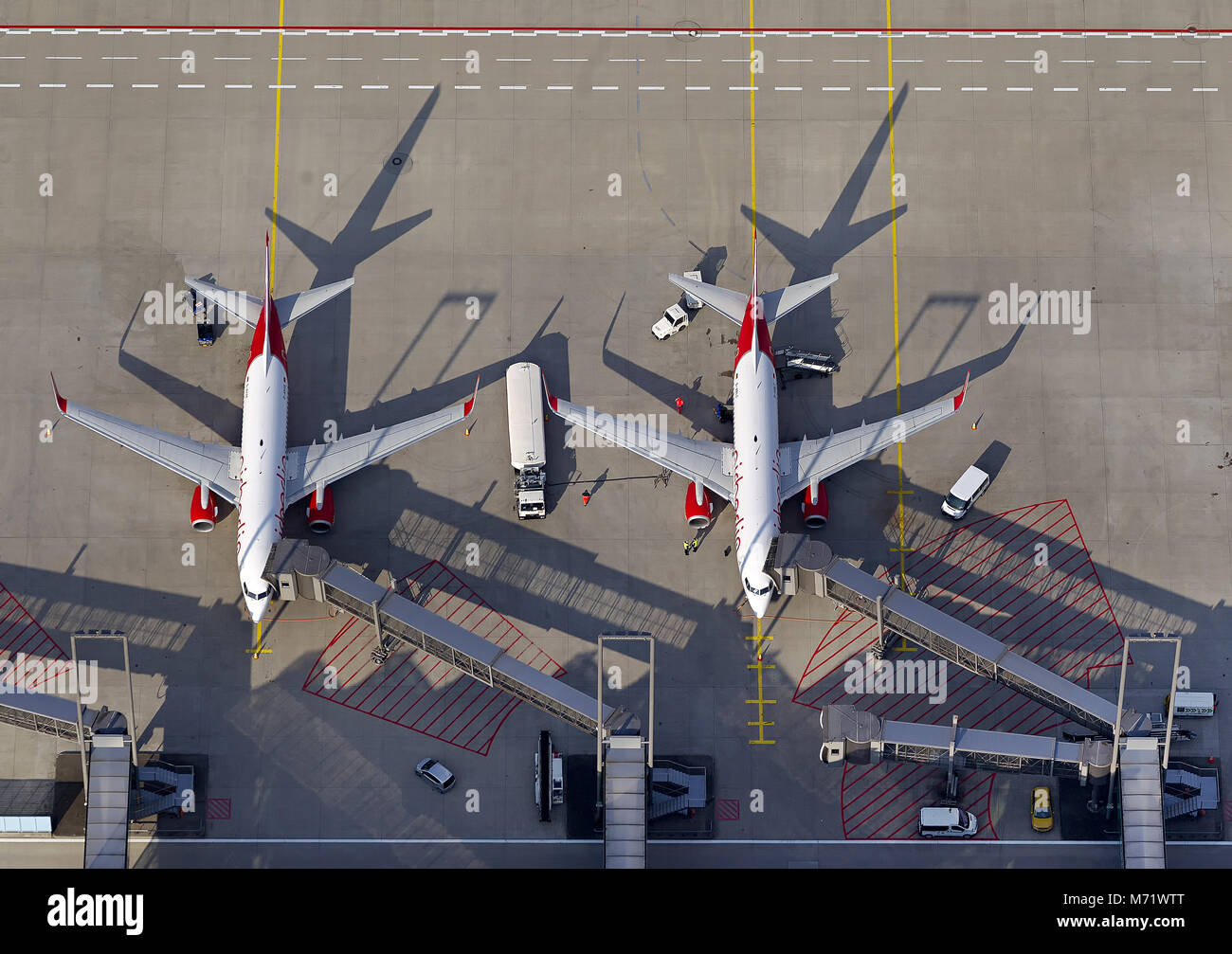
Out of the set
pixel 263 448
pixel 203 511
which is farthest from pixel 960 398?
pixel 203 511

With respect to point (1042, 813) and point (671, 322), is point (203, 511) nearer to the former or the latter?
point (671, 322)

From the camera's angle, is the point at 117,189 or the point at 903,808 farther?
the point at 117,189

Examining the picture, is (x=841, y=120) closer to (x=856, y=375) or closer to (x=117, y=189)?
(x=856, y=375)

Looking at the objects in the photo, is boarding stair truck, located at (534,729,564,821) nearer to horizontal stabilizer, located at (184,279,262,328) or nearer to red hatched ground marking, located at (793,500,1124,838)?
red hatched ground marking, located at (793,500,1124,838)

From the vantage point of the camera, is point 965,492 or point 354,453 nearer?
point 354,453

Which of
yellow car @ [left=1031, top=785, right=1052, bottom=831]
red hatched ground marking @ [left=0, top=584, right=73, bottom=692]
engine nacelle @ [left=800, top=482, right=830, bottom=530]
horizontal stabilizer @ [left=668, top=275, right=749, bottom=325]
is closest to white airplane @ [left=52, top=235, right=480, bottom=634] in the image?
red hatched ground marking @ [left=0, top=584, right=73, bottom=692]
